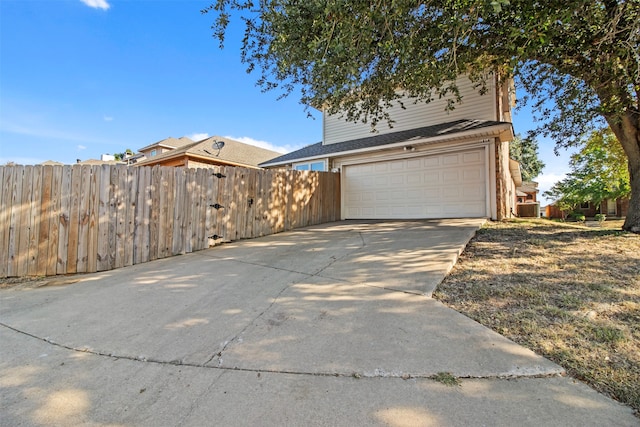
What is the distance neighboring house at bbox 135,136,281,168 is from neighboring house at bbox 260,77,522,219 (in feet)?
16.0

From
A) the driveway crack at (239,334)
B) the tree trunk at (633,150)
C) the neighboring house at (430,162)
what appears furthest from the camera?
the neighboring house at (430,162)

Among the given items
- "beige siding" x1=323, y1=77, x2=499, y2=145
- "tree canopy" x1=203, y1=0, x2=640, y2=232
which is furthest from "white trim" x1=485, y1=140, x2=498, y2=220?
"tree canopy" x1=203, y1=0, x2=640, y2=232

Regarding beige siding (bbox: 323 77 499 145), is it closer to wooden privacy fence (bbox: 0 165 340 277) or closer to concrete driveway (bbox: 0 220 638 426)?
wooden privacy fence (bbox: 0 165 340 277)

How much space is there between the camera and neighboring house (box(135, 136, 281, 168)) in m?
14.6

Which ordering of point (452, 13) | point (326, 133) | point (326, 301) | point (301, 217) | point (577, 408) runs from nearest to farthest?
point (577, 408)
point (326, 301)
point (452, 13)
point (301, 217)
point (326, 133)

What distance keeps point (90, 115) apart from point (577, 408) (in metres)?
27.3

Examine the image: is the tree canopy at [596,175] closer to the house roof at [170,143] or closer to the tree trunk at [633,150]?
the tree trunk at [633,150]

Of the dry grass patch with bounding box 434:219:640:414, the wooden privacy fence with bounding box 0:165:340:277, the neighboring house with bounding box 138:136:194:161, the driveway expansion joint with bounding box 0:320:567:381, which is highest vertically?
the neighboring house with bounding box 138:136:194:161

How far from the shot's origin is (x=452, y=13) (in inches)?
183

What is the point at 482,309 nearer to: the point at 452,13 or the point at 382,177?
the point at 452,13

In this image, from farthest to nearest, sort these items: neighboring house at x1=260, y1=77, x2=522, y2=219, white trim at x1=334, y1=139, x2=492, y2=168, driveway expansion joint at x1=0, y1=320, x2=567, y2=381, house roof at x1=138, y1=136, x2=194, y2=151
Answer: house roof at x1=138, y1=136, x2=194, y2=151, white trim at x1=334, y1=139, x2=492, y2=168, neighboring house at x1=260, y1=77, x2=522, y2=219, driveway expansion joint at x1=0, y1=320, x2=567, y2=381

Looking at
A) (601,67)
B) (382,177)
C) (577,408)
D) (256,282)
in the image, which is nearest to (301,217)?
(382,177)

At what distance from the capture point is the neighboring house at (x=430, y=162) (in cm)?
915

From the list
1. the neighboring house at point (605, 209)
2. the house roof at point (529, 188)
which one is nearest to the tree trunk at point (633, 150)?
the neighboring house at point (605, 209)
